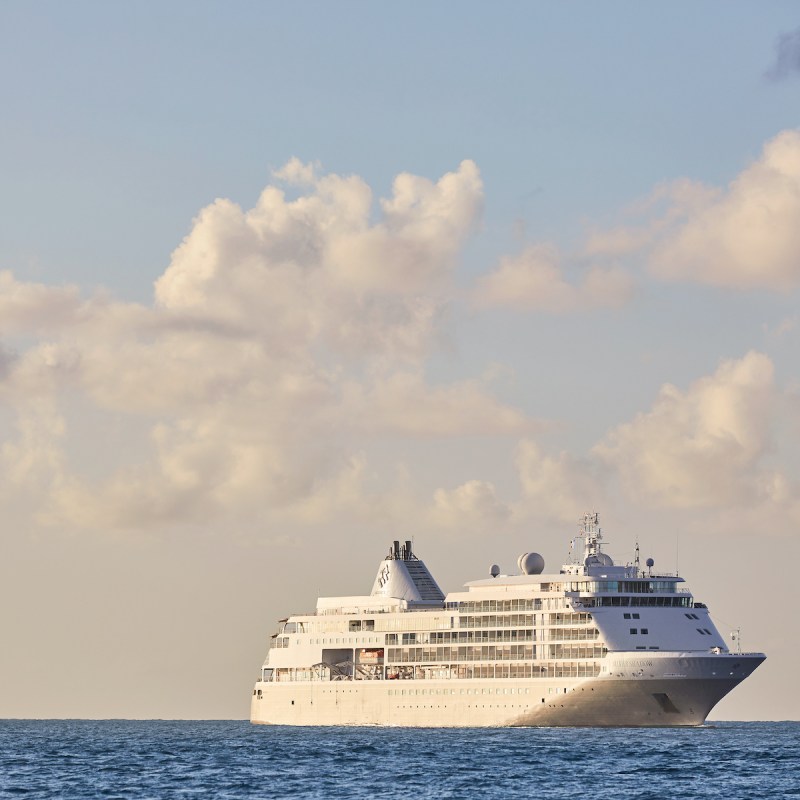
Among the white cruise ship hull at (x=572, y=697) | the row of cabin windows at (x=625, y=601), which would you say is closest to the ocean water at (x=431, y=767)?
the white cruise ship hull at (x=572, y=697)

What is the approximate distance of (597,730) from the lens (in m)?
139

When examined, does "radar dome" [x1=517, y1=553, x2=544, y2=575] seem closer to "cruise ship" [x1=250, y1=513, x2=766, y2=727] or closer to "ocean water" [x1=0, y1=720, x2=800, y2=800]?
"cruise ship" [x1=250, y1=513, x2=766, y2=727]

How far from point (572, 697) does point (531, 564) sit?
15731 mm

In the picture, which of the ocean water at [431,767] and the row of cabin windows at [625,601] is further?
the row of cabin windows at [625,601]

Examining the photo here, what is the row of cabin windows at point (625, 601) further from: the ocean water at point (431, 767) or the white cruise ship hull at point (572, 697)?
the ocean water at point (431, 767)

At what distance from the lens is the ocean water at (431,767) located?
93.9m

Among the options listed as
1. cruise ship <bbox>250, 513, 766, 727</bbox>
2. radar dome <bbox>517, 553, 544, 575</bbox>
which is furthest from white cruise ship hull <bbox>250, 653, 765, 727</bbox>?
radar dome <bbox>517, 553, 544, 575</bbox>

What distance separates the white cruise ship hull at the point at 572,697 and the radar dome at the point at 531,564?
1044 cm

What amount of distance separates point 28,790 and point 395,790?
21.0m

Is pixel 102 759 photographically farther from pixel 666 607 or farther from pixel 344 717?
pixel 666 607

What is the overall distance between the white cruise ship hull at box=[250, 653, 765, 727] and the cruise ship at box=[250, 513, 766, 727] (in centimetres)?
11

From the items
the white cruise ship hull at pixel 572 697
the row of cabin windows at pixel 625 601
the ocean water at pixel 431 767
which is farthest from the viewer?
the row of cabin windows at pixel 625 601

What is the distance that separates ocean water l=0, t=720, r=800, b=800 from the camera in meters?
93.9

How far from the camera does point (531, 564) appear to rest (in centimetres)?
15000
